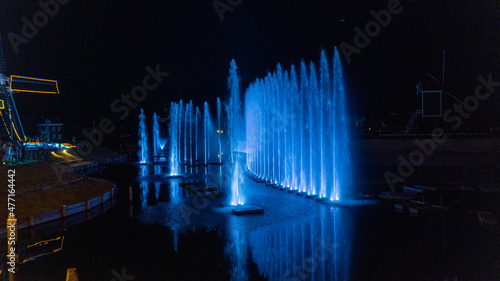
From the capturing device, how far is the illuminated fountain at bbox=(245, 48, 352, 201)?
20578 mm

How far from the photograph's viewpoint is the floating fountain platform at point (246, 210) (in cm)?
1448

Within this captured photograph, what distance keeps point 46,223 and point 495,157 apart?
3462 centimetres

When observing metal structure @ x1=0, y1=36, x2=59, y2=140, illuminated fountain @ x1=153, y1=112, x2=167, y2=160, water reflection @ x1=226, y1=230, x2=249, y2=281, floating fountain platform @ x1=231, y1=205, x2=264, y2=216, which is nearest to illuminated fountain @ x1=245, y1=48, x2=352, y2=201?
floating fountain platform @ x1=231, y1=205, x2=264, y2=216

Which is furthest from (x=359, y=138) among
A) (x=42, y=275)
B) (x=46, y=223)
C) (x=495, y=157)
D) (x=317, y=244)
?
(x=42, y=275)

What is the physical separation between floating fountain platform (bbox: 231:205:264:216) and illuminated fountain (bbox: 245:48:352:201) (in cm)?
458

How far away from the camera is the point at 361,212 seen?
15008 mm

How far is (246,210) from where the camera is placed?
14609 millimetres

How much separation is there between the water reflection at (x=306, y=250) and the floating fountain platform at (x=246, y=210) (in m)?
2.17

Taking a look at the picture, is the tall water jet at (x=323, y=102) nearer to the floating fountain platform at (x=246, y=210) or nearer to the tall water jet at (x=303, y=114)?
the tall water jet at (x=303, y=114)

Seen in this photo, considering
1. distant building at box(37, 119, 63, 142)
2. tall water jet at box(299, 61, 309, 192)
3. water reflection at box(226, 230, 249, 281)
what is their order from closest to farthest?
water reflection at box(226, 230, 249, 281)
tall water jet at box(299, 61, 309, 192)
distant building at box(37, 119, 63, 142)

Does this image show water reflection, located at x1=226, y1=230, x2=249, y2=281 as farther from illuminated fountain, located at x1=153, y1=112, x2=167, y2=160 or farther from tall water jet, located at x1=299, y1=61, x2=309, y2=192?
illuminated fountain, located at x1=153, y1=112, x2=167, y2=160

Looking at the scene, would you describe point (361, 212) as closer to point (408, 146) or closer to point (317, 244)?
point (317, 244)

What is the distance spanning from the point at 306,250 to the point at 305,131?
1457 cm

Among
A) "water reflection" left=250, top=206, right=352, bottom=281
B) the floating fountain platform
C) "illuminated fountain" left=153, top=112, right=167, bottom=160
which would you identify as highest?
"illuminated fountain" left=153, top=112, right=167, bottom=160
